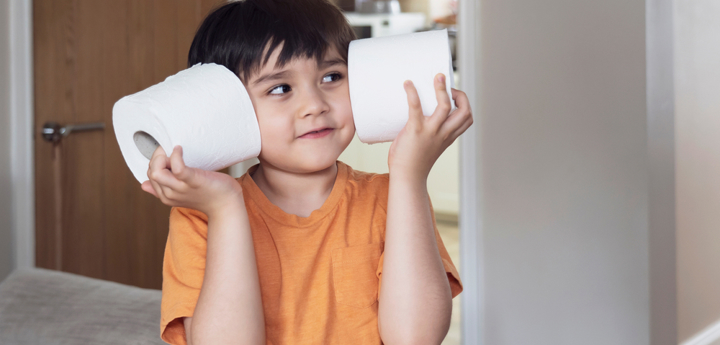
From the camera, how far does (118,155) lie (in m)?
1.94

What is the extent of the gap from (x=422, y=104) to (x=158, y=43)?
58.8 inches

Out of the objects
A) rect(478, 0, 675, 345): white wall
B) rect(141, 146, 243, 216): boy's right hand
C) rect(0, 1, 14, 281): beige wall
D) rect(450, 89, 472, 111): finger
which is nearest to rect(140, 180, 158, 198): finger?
rect(141, 146, 243, 216): boy's right hand

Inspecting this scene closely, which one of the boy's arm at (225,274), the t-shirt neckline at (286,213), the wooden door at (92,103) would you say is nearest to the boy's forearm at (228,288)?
the boy's arm at (225,274)

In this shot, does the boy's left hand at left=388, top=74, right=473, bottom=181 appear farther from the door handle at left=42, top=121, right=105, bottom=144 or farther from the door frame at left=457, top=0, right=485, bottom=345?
the door handle at left=42, top=121, right=105, bottom=144

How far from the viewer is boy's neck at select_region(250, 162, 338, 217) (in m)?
0.78

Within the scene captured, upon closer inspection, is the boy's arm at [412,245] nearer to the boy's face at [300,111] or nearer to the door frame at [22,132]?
the boy's face at [300,111]

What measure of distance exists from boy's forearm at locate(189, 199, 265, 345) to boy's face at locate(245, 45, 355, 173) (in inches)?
3.5

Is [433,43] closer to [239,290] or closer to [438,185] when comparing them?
[239,290]

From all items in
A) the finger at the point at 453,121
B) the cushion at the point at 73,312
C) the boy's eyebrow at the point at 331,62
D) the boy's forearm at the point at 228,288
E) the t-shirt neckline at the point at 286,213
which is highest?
the boy's eyebrow at the point at 331,62

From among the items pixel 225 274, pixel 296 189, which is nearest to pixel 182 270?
pixel 225 274

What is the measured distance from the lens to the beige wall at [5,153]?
179 cm

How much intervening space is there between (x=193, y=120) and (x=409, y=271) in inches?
11.4

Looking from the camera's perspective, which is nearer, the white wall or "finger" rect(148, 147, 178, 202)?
"finger" rect(148, 147, 178, 202)

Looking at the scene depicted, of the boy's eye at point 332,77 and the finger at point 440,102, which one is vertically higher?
the boy's eye at point 332,77
